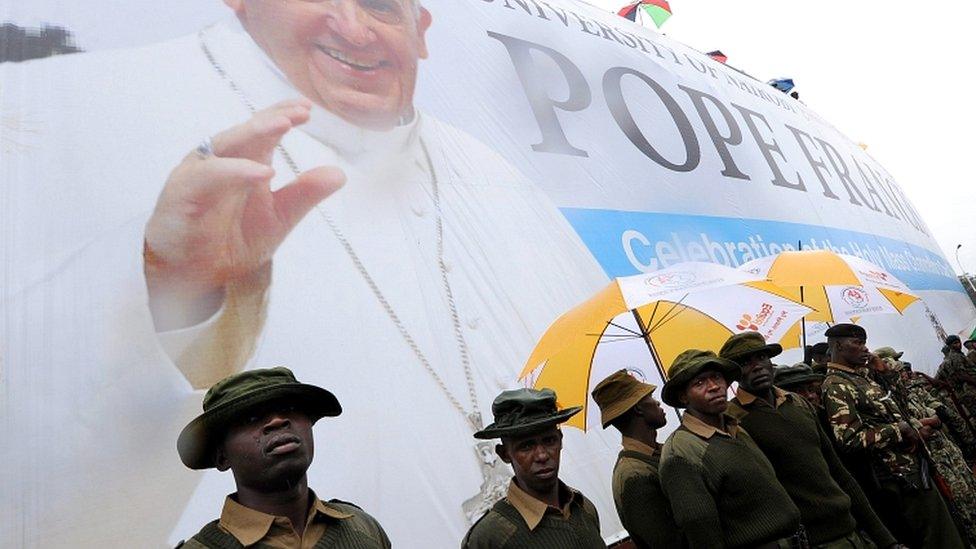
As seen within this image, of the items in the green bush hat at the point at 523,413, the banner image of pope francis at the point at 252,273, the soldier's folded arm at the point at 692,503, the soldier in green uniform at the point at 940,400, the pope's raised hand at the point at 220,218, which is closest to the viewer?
the green bush hat at the point at 523,413

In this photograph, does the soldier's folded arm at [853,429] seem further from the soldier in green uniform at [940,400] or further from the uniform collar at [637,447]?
the soldier in green uniform at [940,400]

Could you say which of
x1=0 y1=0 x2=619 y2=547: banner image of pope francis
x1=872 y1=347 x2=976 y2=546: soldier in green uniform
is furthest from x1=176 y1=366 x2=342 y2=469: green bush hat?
x1=872 y1=347 x2=976 y2=546: soldier in green uniform

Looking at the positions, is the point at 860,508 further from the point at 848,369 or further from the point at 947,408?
the point at 947,408

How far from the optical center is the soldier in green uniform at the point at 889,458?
128 inches

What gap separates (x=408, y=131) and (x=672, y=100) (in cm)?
444

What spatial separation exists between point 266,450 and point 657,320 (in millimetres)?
Result: 2831

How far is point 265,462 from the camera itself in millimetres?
1423

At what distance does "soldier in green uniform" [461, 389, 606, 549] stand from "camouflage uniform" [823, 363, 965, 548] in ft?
6.13

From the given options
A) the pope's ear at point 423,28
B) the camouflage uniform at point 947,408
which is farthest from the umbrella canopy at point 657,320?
the pope's ear at point 423,28

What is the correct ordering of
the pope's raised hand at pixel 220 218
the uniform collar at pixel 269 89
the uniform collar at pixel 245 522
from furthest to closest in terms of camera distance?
the uniform collar at pixel 269 89, the pope's raised hand at pixel 220 218, the uniform collar at pixel 245 522

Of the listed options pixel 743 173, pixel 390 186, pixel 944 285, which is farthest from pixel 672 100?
pixel 944 285

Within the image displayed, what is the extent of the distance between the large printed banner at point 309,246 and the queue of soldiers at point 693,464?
91 cm

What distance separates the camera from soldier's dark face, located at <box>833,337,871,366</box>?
138 inches

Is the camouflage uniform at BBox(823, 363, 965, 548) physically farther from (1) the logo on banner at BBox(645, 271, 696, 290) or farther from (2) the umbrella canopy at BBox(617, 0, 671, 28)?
(2) the umbrella canopy at BBox(617, 0, 671, 28)
